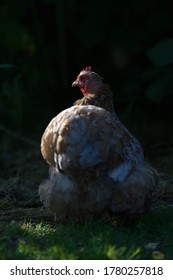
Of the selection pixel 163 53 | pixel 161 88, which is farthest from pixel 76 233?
pixel 161 88

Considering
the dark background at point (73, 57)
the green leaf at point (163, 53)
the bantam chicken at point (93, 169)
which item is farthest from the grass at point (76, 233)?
the dark background at point (73, 57)

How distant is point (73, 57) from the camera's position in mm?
9266

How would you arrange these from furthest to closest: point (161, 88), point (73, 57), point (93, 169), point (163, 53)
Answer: point (73, 57)
point (161, 88)
point (163, 53)
point (93, 169)

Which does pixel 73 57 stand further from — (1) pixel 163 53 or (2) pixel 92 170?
(2) pixel 92 170

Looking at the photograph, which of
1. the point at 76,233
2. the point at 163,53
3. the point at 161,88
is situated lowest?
the point at 76,233

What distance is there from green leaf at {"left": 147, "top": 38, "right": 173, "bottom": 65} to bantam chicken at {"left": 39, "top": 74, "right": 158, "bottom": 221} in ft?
6.60

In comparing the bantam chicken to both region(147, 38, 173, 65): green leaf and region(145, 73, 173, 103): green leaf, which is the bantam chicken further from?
region(145, 73, 173, 103): green leaf

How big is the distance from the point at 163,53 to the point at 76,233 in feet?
8.82

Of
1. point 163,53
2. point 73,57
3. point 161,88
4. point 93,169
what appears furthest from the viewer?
point 73,57

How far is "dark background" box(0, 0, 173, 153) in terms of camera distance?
8.06 metres

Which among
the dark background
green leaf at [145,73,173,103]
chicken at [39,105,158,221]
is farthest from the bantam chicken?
the dark background
